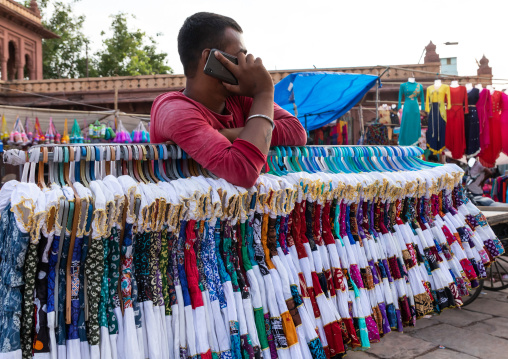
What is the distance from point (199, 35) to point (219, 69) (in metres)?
0.19

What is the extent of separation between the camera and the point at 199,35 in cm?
173

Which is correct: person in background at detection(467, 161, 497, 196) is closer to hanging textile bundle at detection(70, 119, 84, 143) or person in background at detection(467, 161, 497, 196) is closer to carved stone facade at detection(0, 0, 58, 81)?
hanging textile bundle at detection(70, 119, 84, 143)

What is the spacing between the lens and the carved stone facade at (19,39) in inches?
830

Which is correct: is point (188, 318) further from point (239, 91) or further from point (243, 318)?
point (239, 91)

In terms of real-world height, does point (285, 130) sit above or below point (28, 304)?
above

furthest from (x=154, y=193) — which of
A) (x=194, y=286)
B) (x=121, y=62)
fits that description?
(x=121, y=62)

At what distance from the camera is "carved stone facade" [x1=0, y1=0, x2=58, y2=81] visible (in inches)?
830

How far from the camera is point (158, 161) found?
66.7 inches

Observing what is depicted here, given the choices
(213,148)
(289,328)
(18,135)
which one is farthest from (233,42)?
(18,135)

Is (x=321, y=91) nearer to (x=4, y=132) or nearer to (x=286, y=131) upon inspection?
(x=286, y=131)

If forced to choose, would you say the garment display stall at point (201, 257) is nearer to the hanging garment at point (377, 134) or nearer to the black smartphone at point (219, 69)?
the black smartphone at point (219, 69)

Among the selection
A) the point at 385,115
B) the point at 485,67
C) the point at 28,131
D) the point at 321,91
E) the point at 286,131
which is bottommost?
the point at 286,131

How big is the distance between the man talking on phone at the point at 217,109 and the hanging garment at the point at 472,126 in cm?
660

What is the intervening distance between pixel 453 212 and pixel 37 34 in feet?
89.4
